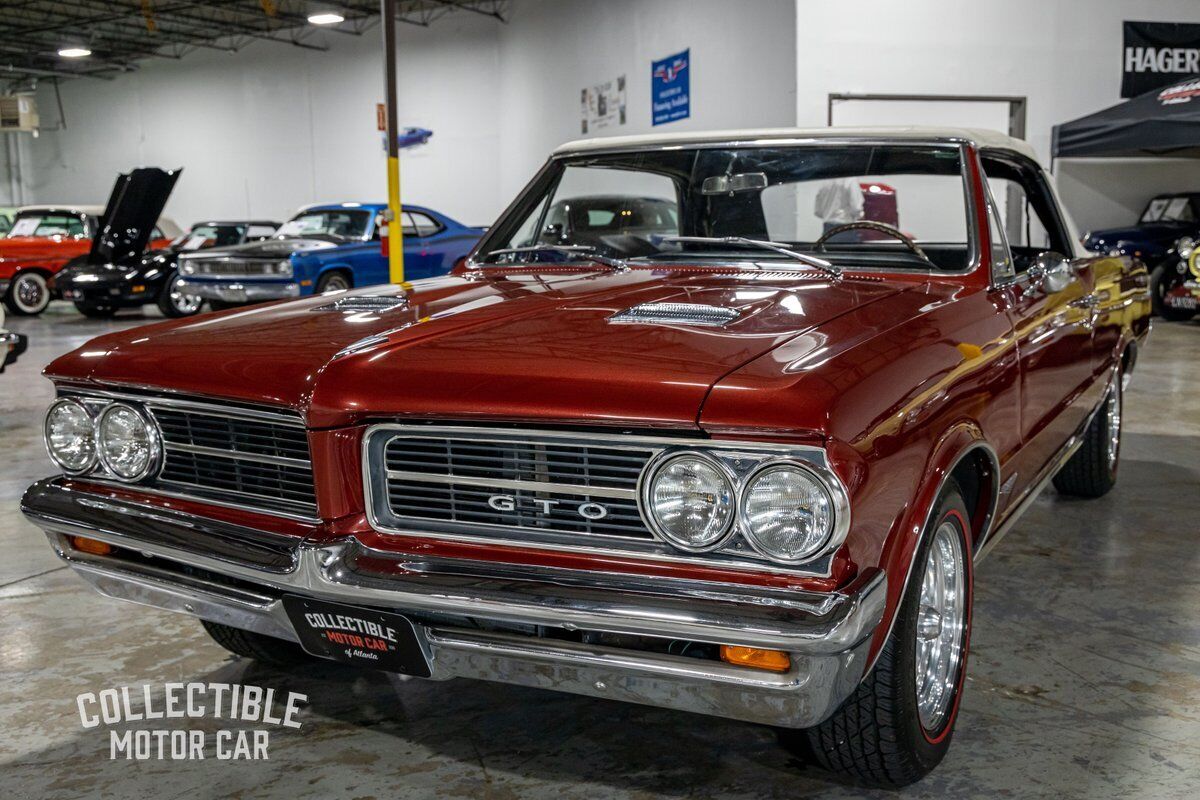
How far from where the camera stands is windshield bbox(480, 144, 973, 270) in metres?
2.98

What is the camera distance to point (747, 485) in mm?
1769

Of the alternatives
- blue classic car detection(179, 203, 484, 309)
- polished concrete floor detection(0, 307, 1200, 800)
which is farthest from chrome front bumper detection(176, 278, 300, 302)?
polished concrete floor detection(0, 307, 1200, 800)

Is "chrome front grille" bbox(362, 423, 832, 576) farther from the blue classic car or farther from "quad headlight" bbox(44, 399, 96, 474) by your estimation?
the blue classic car

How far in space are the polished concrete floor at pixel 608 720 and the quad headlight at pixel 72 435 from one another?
669 millimetres

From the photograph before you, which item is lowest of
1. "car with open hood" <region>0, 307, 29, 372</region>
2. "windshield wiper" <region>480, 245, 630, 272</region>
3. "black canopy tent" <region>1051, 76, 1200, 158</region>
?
"car with open hood" <region>0, 307, 29, 372</region>

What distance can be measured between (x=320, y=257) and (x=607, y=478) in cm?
1001

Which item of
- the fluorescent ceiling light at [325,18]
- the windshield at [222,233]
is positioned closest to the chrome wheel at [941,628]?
the windshield at [222,233]

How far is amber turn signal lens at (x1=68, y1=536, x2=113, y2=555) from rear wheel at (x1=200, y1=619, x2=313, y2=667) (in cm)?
50

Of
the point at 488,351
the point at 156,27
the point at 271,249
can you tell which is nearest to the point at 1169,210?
the point at 271,249

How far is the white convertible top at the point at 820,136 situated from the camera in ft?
9.93

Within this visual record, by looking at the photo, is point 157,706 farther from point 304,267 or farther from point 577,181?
point 304,267

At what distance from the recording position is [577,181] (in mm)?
3594

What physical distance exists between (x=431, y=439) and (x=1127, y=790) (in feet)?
5.15

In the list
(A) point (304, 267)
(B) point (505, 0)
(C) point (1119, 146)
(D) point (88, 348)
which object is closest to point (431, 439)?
(D) point (88, 348)
